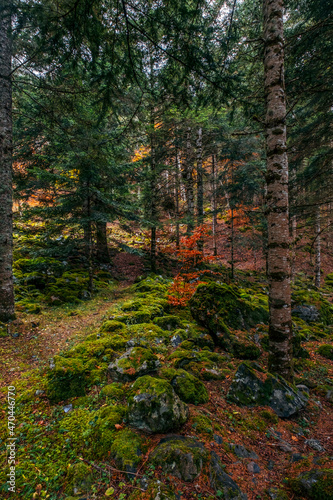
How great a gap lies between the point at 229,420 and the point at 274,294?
2221 mm

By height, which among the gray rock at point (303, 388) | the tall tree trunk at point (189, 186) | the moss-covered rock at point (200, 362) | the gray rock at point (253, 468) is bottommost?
the gray rock at point (303, 388)

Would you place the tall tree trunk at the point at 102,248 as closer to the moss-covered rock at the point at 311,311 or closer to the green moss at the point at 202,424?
the moss-covered rock at the point at 311,311

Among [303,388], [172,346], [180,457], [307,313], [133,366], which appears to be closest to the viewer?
[180,457]

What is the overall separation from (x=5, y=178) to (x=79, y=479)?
665 cm

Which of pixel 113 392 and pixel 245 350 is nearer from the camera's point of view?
pixel 113 392

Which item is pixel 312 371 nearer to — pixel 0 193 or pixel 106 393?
pixel 106 393

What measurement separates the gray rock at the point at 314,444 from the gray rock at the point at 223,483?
151cm

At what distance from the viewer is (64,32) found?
3.93 meters

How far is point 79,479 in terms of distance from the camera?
219cm

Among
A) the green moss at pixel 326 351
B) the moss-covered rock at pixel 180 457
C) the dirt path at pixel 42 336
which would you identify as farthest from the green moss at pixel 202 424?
the green moss at pixel 326 351

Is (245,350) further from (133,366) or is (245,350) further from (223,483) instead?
(223,483)

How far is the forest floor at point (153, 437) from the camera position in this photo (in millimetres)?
2150

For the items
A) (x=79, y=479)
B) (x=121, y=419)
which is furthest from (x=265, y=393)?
(x=79, y=479)

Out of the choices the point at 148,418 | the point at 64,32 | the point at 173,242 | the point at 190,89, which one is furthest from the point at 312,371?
the point at 173,242
